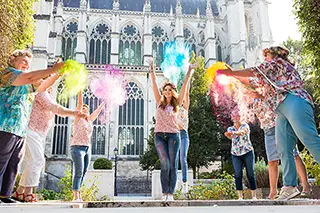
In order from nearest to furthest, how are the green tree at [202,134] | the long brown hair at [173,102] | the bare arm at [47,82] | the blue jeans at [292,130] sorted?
the blue jeans at [292,130]
the bare arm at [47,82]
the long brown hair at [173,102]
the green tree at [202,134]

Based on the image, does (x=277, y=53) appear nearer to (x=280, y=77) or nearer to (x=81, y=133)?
(x=280, y=77)

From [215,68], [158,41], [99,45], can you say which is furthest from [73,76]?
[158,41]

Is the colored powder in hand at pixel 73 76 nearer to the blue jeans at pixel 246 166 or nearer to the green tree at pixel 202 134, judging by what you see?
the blue jeans at pixel 246 166

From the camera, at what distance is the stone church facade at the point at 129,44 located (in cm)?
2219

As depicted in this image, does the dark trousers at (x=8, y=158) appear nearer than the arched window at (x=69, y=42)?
Yes

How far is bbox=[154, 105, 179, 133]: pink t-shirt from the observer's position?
153 inches

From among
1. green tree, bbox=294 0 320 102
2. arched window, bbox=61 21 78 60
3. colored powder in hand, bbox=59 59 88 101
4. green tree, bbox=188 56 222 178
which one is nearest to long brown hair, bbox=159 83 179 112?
colored powder in hand, bbox=59 59 88 101

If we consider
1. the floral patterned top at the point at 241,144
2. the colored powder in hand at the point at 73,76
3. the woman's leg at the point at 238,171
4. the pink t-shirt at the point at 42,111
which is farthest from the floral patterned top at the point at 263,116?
the pink t-shirt at the point at 42,111

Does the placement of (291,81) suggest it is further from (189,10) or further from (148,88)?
(189,10)

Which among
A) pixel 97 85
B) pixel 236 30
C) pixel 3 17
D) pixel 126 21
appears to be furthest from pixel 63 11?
pixel 97 85

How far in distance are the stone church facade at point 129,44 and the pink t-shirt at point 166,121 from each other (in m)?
18.0

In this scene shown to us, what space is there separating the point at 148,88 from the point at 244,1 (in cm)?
1354

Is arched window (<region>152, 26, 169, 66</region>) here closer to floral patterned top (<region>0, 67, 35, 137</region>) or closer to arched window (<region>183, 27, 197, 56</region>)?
arched window (<region>183, 27, 197, 56</region>)

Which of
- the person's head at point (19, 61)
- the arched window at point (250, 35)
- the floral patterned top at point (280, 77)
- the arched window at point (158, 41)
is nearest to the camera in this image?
the floral patterned top at point (280, 77)
